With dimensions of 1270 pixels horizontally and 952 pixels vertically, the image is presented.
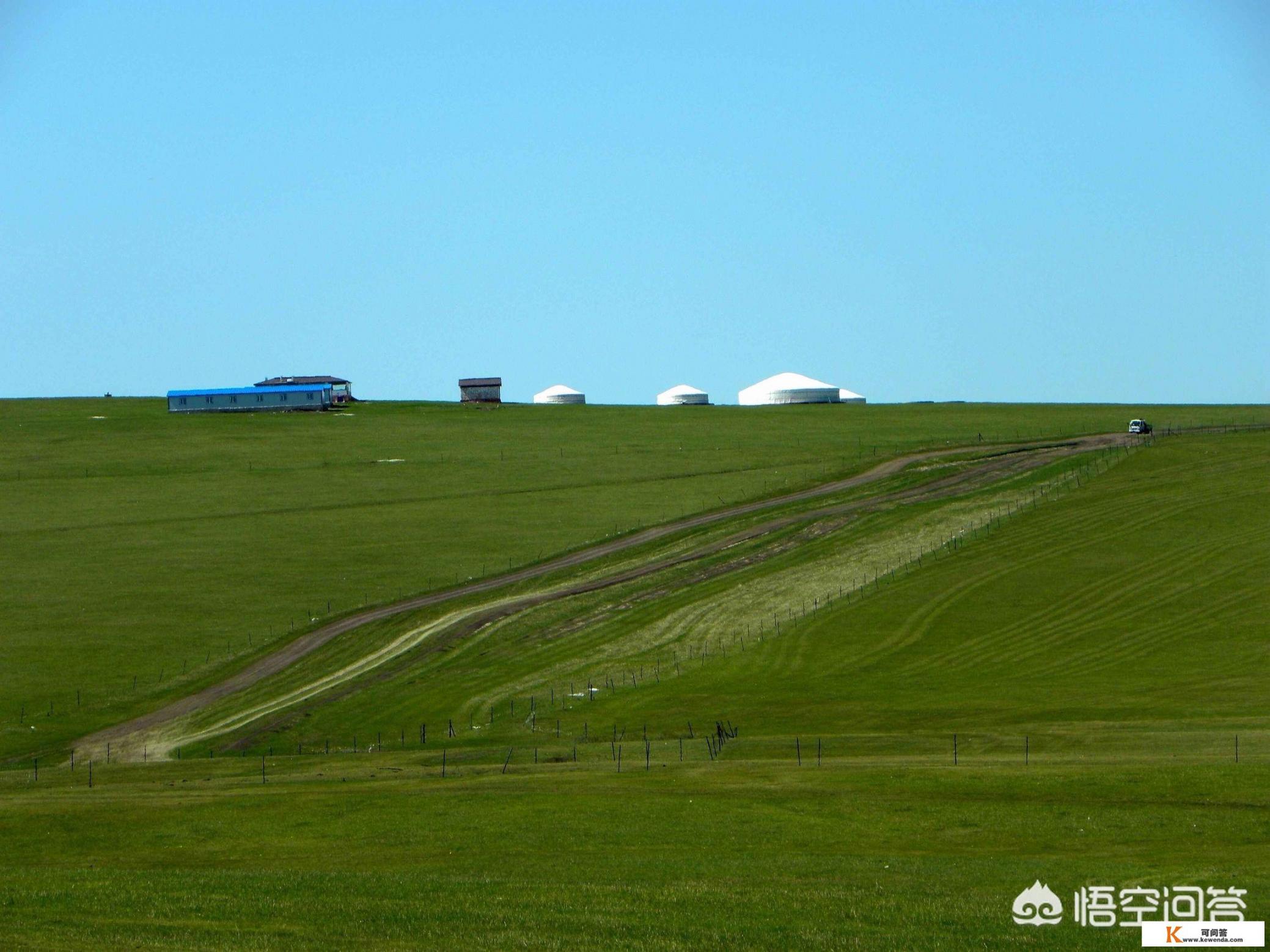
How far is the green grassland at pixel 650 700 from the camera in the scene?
2994 centimetres

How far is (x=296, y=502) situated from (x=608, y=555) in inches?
1308

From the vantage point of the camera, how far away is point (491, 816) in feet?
139

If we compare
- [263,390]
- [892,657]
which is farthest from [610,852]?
[263,390]

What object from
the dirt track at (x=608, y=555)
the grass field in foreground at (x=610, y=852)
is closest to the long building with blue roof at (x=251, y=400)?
the dirt track at (x=608, y=555)

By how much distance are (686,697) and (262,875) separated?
107 feet

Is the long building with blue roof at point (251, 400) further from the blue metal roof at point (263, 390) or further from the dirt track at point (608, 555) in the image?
the dirt track at point (608, 555)

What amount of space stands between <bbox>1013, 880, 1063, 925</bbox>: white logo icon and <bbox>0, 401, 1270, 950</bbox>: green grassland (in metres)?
0.42

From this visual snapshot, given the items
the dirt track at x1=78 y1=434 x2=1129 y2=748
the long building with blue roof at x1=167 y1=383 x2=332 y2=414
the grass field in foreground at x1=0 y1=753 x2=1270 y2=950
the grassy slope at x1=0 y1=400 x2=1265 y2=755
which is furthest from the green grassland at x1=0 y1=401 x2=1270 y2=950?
the long building with blue roof at x1=167 y1=383 x2=332 y2=414

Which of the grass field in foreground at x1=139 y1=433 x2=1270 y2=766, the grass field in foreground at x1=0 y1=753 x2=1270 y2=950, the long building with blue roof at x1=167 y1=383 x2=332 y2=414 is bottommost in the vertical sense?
the grass field in foreground at x1=0 y1=753 x2=1270 y2=950

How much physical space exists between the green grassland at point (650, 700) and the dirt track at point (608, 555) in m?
0.79

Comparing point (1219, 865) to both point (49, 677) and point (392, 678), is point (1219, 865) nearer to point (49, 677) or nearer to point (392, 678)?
point (392, 678)

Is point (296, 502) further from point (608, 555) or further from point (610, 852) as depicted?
point (610, 852)

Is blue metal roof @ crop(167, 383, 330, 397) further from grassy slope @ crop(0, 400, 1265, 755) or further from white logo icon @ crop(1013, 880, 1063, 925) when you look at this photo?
white logo icon @ crop(1013, 880, 1063, 925)

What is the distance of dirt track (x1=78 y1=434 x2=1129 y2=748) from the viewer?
6869 cm
